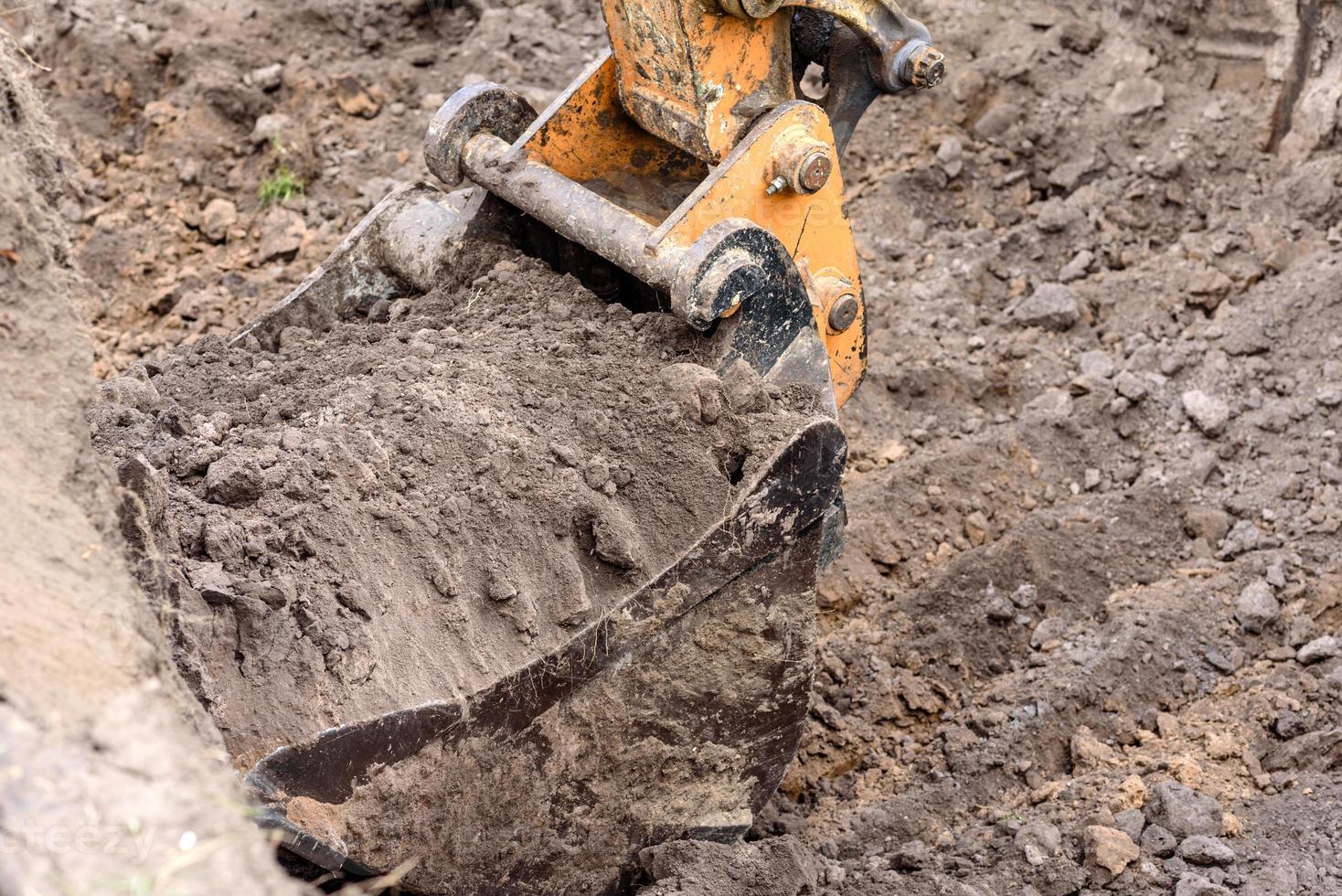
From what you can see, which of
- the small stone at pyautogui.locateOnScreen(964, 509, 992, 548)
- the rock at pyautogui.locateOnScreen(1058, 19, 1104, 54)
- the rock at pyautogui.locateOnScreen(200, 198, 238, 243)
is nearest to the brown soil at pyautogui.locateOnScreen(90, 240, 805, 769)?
the small stone at pyautogui.locateOnScreen(964, 509, 992, 548)

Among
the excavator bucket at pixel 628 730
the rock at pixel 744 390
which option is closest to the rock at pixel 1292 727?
the excavator bucket at pixel 628 730

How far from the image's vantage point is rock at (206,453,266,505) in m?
2.71

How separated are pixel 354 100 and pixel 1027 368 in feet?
10.4

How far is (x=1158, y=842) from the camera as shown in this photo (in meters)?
3.18

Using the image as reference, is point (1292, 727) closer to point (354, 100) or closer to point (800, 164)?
point (800, 164)

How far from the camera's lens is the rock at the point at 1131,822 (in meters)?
3.22

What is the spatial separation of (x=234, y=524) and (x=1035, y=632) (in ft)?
7.72

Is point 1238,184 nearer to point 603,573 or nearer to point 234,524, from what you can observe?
point 603,573

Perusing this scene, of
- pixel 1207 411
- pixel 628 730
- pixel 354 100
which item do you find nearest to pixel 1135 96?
pixel 1207 411

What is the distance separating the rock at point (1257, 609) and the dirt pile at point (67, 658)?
116 inches

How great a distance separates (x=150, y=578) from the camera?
220cm

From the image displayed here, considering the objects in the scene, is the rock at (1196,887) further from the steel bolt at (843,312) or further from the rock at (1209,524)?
the steel bolt at (843,312)

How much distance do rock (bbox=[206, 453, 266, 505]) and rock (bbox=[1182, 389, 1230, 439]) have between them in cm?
311

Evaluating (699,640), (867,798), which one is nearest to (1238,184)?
(867,798)
